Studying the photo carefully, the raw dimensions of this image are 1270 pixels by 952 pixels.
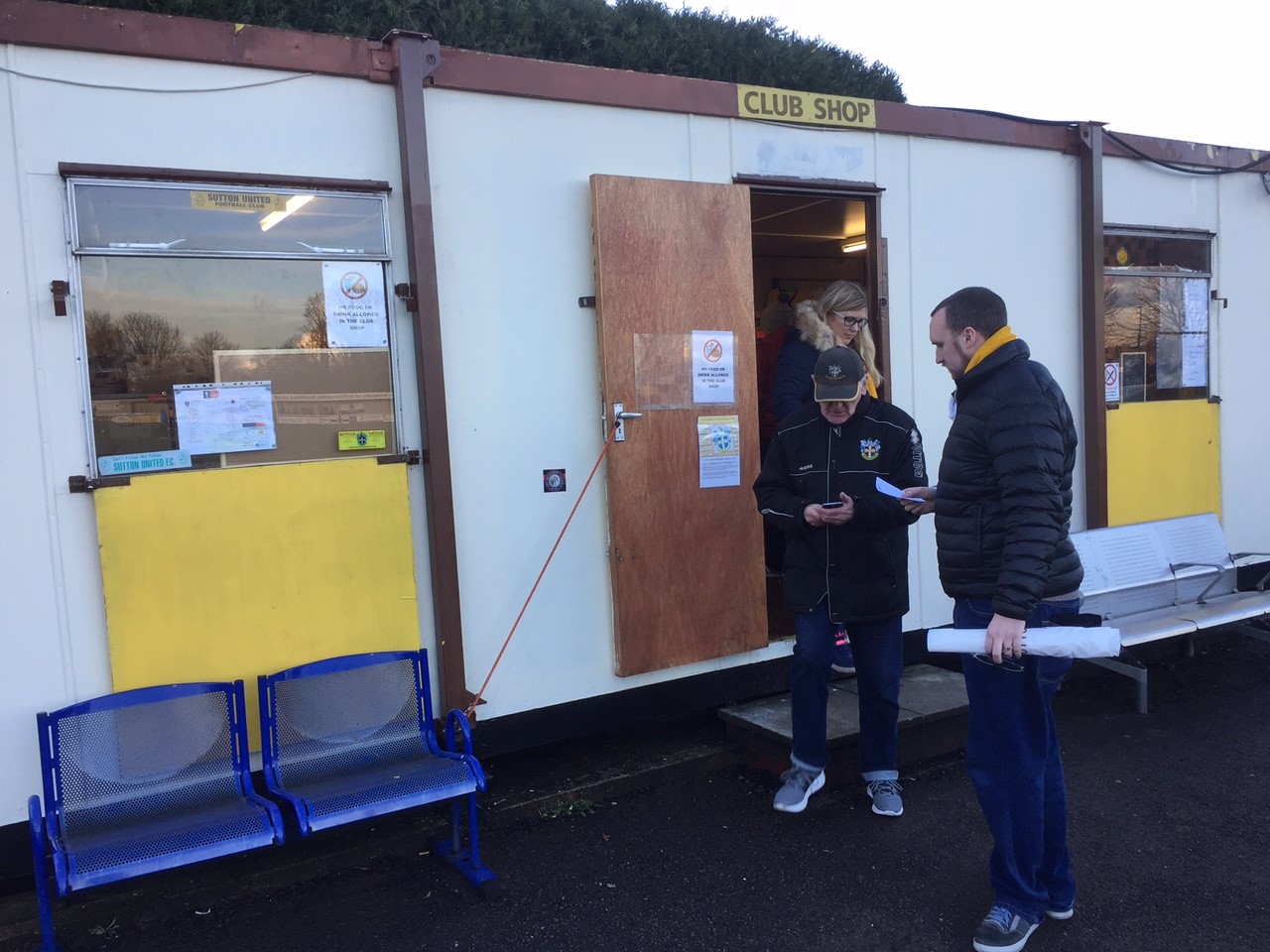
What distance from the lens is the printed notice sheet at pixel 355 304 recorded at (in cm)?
388

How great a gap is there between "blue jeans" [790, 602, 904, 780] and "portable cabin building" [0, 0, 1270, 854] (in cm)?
70

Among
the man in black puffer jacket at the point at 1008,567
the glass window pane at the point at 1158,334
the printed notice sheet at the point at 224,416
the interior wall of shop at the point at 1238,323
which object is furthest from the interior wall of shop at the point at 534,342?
the interior wall of shop at the point at 1238,323

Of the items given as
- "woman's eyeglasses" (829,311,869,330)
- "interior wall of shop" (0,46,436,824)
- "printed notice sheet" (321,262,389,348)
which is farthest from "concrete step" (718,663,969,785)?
"interior wall of shop" (0,46,436,824)

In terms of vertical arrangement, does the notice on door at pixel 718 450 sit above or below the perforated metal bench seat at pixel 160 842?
above

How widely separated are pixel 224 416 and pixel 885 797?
116 inches

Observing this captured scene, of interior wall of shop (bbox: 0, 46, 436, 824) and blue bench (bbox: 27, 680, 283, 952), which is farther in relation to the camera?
interior wall of shop (bbox: 0, 46, 436, 824)

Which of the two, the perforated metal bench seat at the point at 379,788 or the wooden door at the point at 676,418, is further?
the wooden door at the point at 676,418

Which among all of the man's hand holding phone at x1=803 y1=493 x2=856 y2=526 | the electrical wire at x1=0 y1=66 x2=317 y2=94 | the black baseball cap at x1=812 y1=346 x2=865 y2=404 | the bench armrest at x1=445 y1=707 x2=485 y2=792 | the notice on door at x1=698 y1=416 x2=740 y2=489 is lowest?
the bench armrest at x1=445 y1=707 x2=485 y2=792

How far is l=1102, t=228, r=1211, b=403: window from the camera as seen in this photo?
611 cm

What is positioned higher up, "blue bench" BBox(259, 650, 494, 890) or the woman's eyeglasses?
the woman's eyeglasses

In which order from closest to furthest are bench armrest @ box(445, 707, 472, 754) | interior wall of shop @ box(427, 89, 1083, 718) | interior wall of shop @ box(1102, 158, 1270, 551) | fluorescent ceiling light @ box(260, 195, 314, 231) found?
bench armrest @ box(445, 707, 472, 754) → fluorescent ceiling light @ box(260, 195, 314, 231) → interior wall of shop @ box(427, 89, 1083, 718) → interior wall of shop @ box(1102, 158, 1270, 551)

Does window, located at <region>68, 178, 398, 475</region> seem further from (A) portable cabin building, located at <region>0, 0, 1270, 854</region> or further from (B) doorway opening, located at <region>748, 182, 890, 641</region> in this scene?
(B) doorway opening, located at <region>748, 182, 890, 641</region>

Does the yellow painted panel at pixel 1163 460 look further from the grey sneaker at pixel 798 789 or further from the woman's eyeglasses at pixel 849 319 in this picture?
the grey sneaker at pixel 798 789

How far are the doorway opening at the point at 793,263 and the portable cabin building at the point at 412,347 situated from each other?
0.05 metres
